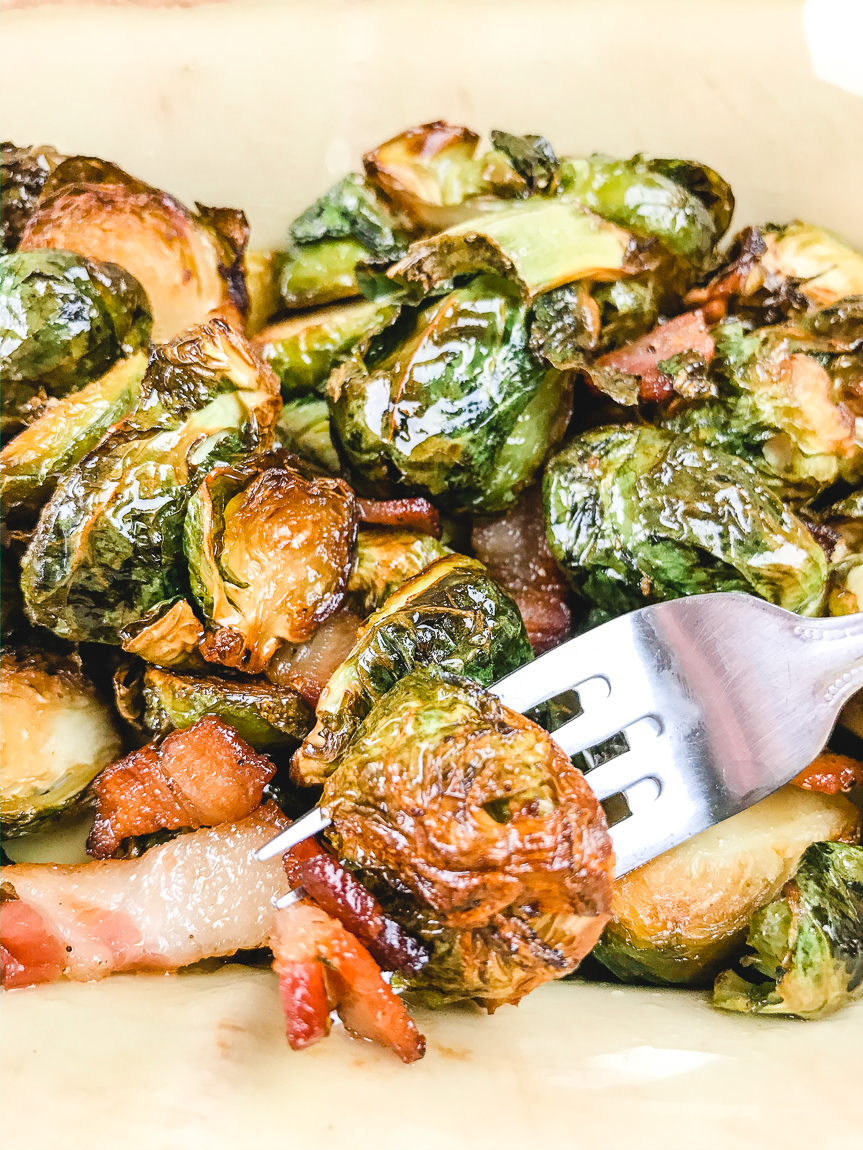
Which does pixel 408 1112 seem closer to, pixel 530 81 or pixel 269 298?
pixel 269 298

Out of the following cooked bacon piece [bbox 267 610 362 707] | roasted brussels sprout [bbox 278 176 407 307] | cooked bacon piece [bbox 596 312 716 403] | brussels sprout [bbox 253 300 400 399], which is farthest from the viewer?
roasted brussels sprout [bbox 278 176 407 307]

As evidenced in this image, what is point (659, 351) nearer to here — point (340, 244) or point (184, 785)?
point (340, 244)

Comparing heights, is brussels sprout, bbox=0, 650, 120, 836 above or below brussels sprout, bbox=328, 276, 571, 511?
below

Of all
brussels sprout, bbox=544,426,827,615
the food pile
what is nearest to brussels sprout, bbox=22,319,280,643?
the food pile

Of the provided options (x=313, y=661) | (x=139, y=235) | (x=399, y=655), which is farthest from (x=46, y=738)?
(x=139, y=235)

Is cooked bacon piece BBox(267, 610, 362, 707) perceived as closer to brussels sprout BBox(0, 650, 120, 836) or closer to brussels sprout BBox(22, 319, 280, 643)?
brussels sprout BBox(22, 319, 280, 643)

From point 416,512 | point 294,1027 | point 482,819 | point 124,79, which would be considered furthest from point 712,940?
point 124,79

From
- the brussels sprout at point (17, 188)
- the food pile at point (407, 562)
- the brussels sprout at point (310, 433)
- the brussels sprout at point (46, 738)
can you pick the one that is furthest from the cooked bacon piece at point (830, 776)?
the brussels sprout at point (17, 188)
